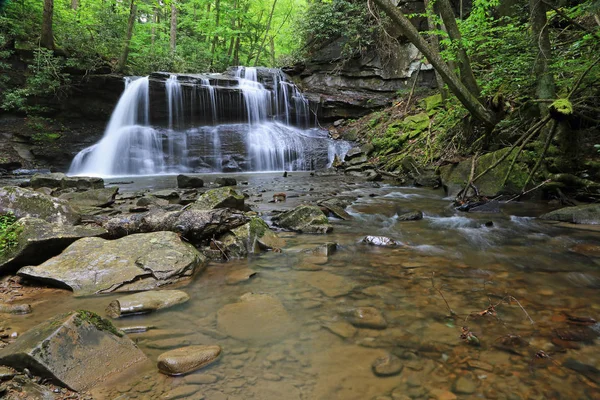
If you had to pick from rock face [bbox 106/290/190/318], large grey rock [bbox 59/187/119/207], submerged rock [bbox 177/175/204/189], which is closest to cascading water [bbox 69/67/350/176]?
submerged rock [bbox 177/175/204/189]

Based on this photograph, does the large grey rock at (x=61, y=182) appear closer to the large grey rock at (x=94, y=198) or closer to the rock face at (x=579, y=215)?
the large grey rock at (x=94, y=198)

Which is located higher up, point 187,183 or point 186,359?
point 187,183

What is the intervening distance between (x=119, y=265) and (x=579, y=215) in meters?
6.61

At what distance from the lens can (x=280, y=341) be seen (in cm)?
235

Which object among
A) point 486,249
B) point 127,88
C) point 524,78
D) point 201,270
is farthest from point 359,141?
point 201,270

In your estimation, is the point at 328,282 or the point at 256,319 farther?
the point at 328,282

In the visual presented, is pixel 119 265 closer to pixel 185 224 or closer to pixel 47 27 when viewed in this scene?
pixel 185 224

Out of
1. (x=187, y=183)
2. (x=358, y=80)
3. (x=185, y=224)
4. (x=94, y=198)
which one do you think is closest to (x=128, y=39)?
(x=187, y=183)

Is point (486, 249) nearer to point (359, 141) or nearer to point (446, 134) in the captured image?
point (446, 134)

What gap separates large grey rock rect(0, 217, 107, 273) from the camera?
3.29 metres

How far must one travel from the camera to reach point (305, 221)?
543cm

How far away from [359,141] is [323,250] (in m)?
12.7

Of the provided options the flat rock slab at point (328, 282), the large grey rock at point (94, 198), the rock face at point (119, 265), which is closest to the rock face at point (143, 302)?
the rock face at point (119, 265)

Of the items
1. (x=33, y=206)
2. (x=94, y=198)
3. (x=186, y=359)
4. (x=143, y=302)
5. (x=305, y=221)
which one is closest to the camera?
(x=186, y=359)
